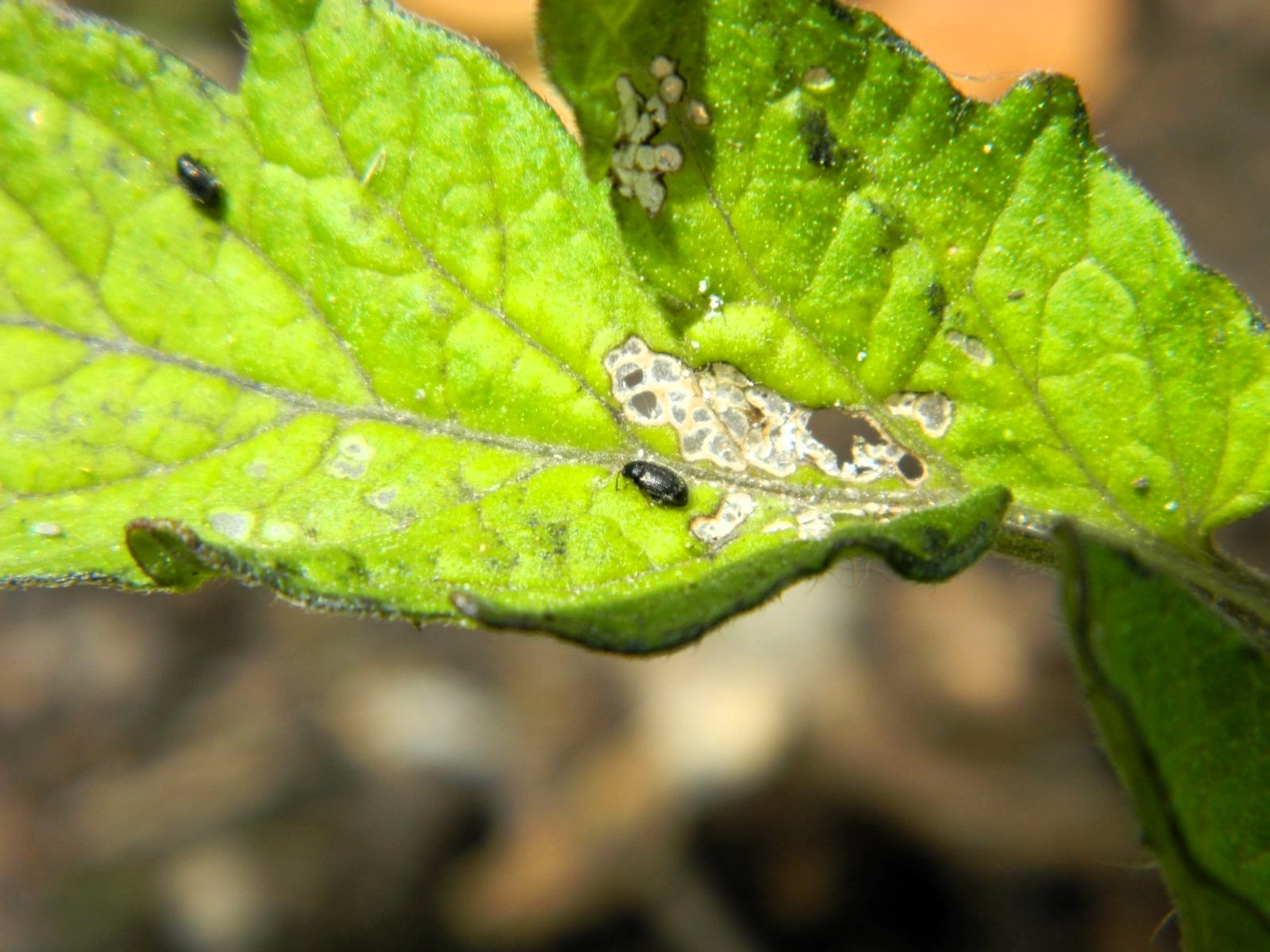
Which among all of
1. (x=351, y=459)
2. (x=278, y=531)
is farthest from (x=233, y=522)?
(x=351, y=459)

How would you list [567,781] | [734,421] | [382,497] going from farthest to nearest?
1. [567,781]
2. [734,421]
3. [382,497]

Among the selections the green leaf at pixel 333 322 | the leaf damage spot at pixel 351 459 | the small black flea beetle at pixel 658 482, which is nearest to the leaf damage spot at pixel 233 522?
the green leaf at pixel 333 322

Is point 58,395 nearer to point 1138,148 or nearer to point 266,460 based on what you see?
point 266,460

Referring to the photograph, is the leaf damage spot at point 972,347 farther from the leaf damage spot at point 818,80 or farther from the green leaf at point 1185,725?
the green leaf at point 1185,725

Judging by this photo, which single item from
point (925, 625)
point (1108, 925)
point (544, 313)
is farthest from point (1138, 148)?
point (544, 313)

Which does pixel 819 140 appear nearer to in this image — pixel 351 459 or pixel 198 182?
pixel 351 459

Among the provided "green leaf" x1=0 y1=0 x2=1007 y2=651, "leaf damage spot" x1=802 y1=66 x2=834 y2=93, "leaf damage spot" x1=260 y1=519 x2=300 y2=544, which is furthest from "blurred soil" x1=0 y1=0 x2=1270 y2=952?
"leaf damage spot" x1=802 y1=66 x2=834 y2=93
